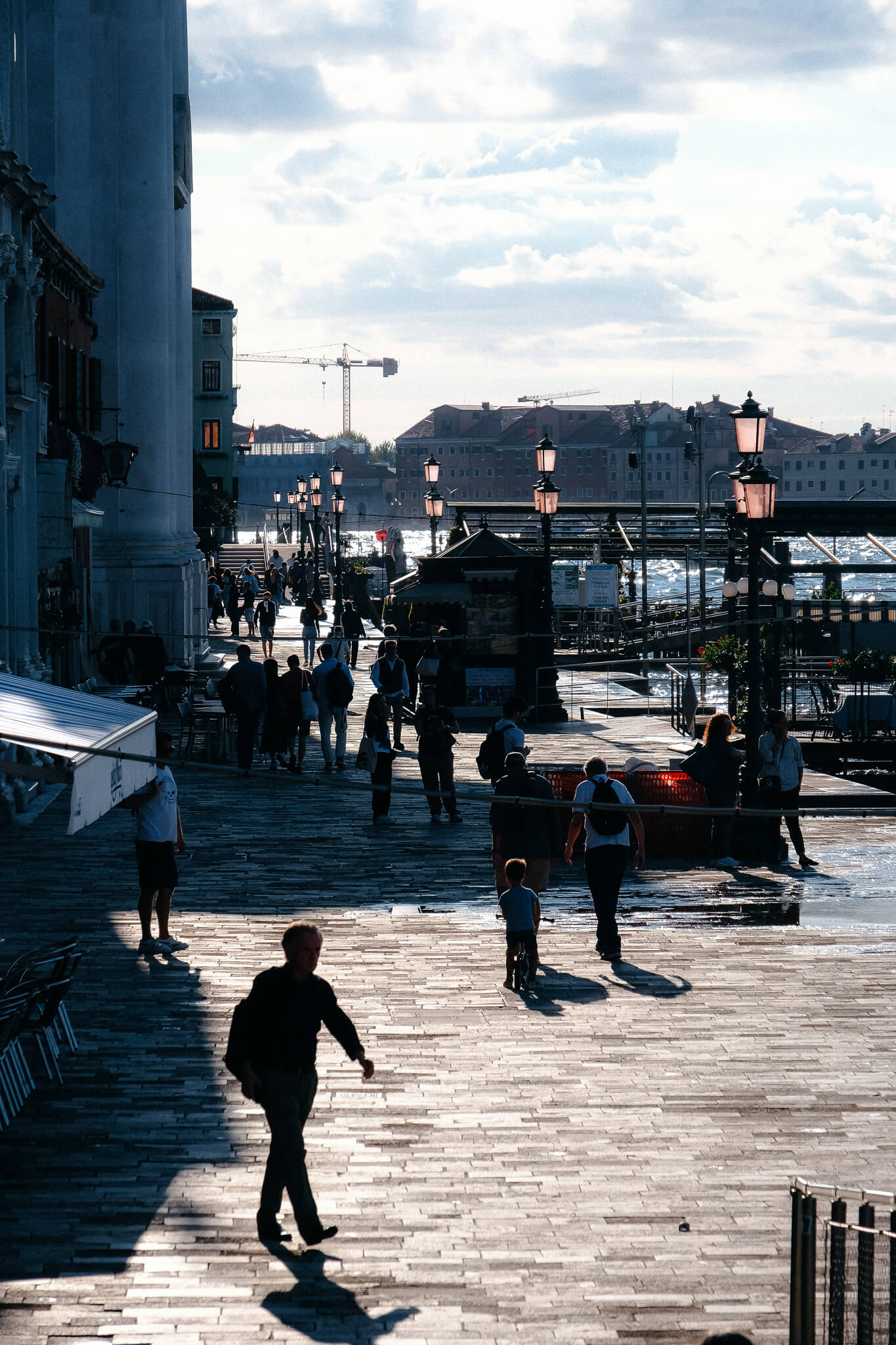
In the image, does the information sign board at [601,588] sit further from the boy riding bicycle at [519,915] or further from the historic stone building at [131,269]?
the boy riding bicycle at [519,915]

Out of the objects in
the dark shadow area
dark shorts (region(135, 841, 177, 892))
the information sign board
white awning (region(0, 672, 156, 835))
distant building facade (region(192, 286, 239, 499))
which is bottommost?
the dark shadow area

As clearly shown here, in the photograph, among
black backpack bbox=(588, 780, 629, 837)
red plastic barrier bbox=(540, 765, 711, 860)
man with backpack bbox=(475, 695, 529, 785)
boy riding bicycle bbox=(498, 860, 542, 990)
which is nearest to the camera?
boy riding bicycle bbox=(498, 860, 542, 990)

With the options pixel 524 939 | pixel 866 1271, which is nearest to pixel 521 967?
pixel 524 939

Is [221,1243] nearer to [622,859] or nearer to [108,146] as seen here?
[622,859]

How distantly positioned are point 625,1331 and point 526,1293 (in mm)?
537

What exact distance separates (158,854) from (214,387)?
80682mm

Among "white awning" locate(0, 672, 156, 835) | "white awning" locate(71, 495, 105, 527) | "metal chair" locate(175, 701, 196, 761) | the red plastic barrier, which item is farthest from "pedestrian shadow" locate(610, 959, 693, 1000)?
"white awning" locate(71, 495, 105, 527)

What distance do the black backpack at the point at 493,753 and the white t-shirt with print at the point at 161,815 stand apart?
4.64 metres

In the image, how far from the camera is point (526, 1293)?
24.0 feet

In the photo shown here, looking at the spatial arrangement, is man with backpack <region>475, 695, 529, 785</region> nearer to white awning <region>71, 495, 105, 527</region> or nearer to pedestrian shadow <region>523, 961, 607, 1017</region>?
pedestrian shadow <region>523, 961, 607, 1017</region>

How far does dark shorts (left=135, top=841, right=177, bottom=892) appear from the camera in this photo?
13508 millimetres

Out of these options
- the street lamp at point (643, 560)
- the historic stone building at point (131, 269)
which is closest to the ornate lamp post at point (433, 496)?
the street lamp at point (643, 560)

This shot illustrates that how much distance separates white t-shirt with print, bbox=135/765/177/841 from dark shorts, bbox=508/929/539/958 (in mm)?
2802

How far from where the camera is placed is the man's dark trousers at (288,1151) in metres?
7.80
